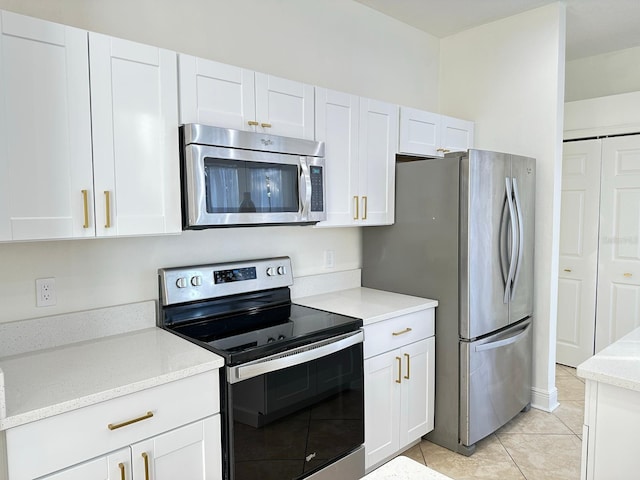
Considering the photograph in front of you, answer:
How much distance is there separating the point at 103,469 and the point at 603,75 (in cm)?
468

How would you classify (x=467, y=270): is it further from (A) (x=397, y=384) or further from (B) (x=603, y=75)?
(B) (x=603, y=75)

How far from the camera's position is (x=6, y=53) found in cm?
145

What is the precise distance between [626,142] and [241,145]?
329cm

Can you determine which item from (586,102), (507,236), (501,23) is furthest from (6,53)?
(586,102)

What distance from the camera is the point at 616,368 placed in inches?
60.9

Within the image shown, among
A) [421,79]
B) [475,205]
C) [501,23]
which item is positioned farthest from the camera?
[421,79]

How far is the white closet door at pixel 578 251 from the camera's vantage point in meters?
3.86

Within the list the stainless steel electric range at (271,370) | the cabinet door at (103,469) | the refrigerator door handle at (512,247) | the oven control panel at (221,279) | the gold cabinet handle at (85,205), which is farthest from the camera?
the refrigerator door handle at (512,247)

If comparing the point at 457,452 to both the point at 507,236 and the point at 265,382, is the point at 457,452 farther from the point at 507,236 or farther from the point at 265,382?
the point at 265,382

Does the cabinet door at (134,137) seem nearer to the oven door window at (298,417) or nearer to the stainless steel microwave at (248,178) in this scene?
the stainless steel microwave at (248,178)

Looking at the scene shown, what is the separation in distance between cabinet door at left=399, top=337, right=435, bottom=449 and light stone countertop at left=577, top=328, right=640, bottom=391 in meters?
1.02

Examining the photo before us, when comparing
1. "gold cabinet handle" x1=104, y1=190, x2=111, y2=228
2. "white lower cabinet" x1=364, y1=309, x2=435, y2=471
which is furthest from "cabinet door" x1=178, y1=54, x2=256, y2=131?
"white lower cabinet" x1=364, y1=309, x2=435, y2=471

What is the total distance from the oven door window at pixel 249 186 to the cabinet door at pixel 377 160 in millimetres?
571

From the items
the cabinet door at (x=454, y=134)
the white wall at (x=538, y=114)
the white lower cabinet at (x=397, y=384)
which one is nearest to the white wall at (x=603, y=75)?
the white wall at (x=538, y=114)
